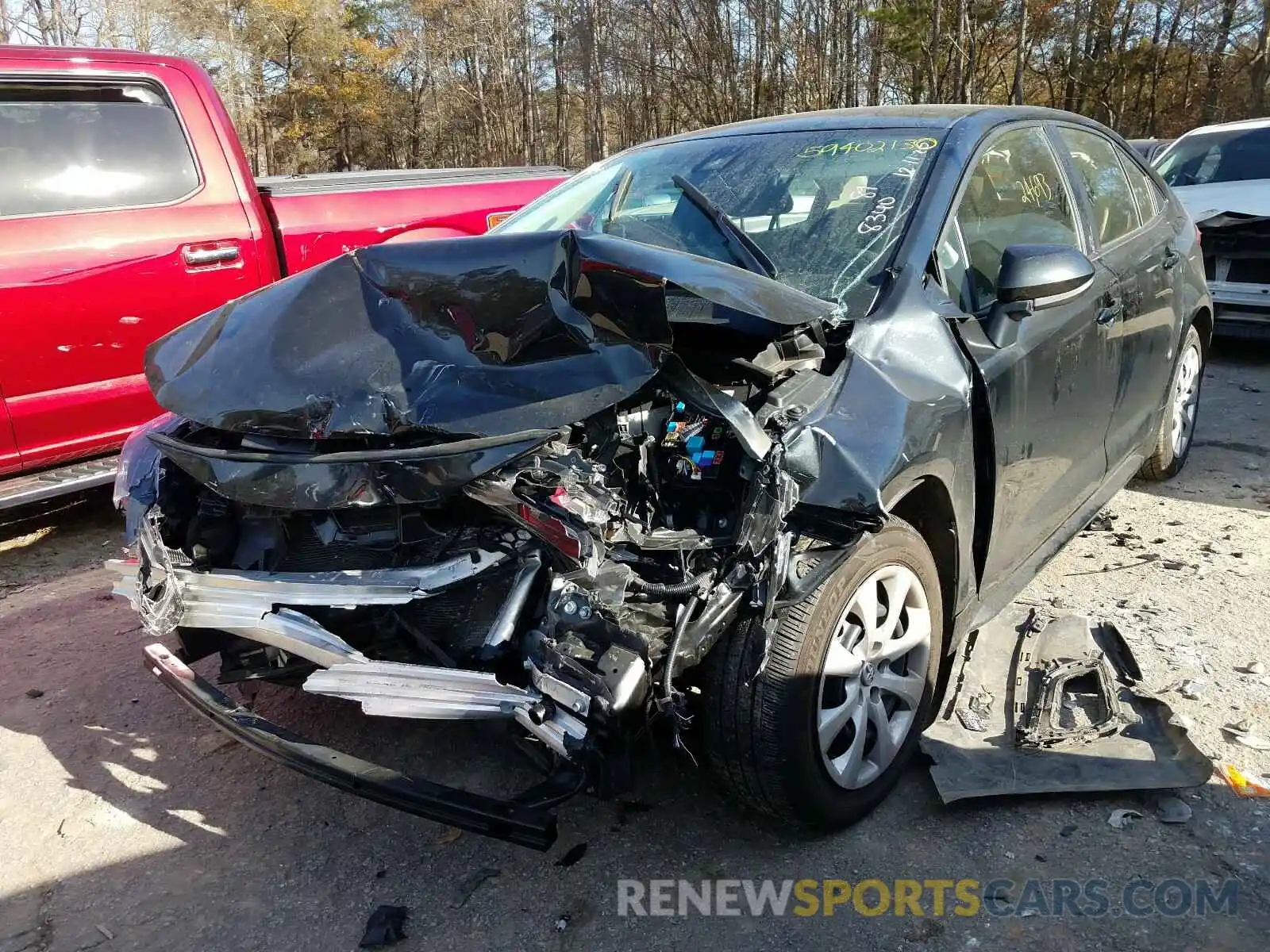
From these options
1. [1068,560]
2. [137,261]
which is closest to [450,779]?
[1068,560]

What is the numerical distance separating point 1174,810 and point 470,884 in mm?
1916

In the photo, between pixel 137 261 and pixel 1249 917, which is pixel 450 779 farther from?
pixel 137 261

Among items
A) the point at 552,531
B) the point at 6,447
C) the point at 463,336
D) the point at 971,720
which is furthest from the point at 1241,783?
the point at 6,447

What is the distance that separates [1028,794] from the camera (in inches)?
102

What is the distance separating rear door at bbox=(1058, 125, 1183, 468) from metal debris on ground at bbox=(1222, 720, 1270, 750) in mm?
1181

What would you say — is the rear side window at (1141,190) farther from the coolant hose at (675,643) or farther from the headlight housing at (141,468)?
the headlight housing at (141,468)

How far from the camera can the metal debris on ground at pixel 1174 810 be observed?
2518 mm

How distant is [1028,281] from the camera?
2732 millimetres

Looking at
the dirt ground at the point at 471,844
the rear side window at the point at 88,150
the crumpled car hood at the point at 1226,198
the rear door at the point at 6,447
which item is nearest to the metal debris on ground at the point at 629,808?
the dirt ground at the point at 471,844

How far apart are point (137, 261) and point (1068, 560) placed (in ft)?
15.2

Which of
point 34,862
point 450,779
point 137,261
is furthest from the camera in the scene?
point 137,261

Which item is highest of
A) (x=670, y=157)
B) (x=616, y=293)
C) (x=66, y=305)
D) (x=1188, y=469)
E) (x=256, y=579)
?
(x=670, y=157)

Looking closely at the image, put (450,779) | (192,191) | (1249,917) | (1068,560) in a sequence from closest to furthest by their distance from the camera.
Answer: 1. (1249,917)
2. (450,779)
3. (1068,560)
4. (192,191)

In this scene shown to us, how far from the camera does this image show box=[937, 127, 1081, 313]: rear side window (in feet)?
9.46
